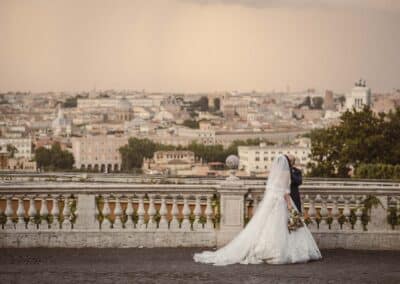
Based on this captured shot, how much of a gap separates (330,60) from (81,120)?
100714 millimetres

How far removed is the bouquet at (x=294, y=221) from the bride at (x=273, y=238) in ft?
0.10

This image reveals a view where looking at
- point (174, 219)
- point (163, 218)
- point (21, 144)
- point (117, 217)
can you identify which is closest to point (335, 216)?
point (174, 219)

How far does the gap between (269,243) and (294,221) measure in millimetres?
325

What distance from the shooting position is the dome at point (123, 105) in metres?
155

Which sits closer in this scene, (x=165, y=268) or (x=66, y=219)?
(x=165, y=268)

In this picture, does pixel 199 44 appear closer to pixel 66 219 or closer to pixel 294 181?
pixel 66 219

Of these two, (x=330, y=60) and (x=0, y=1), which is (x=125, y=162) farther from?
(x=330, y=60)

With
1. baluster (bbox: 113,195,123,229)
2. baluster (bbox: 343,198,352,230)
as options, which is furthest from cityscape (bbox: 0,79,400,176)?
baluster (bbox: 343,198,352,230)

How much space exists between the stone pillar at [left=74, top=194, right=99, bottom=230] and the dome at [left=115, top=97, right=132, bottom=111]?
137758 millimetres

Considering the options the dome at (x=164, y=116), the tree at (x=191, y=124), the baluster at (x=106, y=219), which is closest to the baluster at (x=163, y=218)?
the baluster at (x=106, y=219)

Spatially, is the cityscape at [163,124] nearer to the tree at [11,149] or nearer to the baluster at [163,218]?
the tree at [11,149]

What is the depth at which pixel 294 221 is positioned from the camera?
9680mm

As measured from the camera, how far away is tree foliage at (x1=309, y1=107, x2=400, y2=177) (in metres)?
36.3

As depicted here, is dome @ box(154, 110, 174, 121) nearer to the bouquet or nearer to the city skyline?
the city skyline
